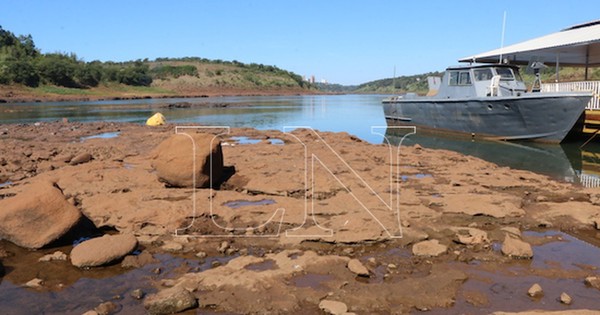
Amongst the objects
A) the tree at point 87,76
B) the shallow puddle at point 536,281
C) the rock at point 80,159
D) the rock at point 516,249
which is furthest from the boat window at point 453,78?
the tree at point 87,76

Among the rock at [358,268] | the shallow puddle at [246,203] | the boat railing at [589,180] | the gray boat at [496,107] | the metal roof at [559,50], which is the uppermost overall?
the metal roof at [559,50]

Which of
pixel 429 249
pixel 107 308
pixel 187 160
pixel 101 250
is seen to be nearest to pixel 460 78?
pixel 187 160

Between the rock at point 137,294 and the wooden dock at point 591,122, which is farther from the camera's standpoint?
the wooden dock at point 591,122

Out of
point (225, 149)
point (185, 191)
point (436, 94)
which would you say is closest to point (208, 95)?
point (436, 94)

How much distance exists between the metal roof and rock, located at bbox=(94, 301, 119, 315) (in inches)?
770

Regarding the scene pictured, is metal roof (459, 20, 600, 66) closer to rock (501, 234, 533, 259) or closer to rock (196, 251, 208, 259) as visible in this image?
rock (501, 234, 533, 259)

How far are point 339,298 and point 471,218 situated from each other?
3.39 m

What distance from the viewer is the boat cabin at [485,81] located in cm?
1893

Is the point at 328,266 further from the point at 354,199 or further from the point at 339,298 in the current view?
the point at 354,199

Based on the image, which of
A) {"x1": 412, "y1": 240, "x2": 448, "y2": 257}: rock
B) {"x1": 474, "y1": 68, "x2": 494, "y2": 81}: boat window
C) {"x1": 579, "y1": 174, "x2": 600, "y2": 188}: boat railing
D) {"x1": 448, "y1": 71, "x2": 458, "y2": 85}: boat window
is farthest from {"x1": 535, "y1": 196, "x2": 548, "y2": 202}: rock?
{"x1": 448, "y1": 71, "x2": 458, "y2": 85}: boat window

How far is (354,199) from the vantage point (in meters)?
7.74

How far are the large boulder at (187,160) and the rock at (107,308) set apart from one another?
4038 mm

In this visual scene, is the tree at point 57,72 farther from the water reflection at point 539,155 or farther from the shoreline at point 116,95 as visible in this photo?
the water reflection at point 539,155

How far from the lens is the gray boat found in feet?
55.7
